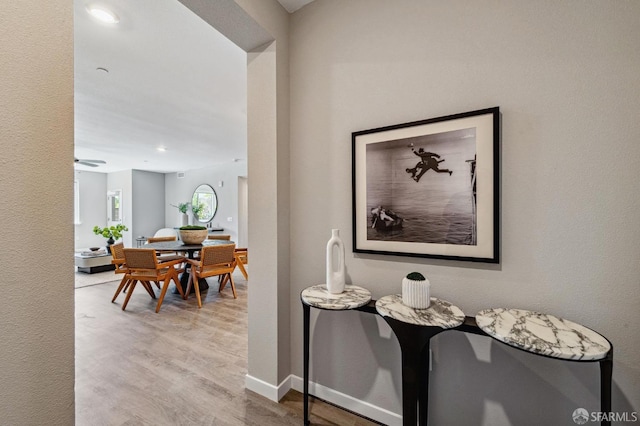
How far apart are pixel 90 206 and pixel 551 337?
34.1 feet

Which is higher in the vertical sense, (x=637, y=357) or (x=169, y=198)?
(x=169, y=198)

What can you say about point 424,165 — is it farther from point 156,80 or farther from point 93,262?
point 93,262

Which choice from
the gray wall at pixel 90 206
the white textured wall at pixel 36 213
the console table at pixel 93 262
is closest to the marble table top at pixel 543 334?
the white textured wall at pixel 36 213

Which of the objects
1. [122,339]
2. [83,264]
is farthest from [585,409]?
[83,264]

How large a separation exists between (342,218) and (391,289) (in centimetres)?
51

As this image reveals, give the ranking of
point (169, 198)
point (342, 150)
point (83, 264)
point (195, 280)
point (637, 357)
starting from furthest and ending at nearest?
1. point (169, 198)
2. point (83, 264)
3. point (195, 280)
4. point (342, 150)
5. point (637, 357)

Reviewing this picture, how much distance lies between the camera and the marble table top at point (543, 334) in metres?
0.88

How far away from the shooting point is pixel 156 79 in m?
2.60

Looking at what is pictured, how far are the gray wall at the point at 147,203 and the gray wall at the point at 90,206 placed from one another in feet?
4.35

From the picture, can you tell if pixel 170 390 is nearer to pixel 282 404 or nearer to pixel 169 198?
pixel 282 404

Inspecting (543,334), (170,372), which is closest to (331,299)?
(543,334)

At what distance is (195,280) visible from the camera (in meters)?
3.66

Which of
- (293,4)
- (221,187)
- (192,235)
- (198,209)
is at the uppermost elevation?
(293,4)

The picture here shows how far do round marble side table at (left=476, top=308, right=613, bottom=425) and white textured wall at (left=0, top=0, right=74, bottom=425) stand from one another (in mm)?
1480
